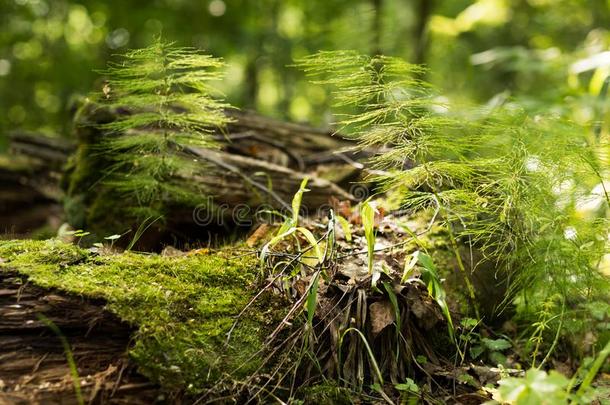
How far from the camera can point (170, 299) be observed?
7.29ft

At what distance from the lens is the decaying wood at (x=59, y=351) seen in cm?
186

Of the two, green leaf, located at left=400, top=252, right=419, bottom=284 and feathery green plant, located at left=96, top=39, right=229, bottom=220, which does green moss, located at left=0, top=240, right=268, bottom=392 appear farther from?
feathery green plant, located at left=96, top=39, right=229, bottom=220

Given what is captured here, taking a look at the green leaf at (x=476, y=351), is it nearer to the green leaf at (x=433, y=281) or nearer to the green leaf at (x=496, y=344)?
the green leaf at (x=496, y=344)

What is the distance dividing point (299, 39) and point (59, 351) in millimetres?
7568

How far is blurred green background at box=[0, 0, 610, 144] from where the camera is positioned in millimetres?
7164

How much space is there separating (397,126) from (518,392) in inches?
61.1

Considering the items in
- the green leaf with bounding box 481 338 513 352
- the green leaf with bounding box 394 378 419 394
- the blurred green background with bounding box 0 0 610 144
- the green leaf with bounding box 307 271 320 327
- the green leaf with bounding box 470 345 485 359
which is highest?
the blurred green background with bounding box 0 0 610 144

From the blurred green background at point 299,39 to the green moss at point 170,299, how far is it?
4.21 metres

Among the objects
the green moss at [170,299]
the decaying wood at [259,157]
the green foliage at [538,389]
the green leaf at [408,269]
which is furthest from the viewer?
the decaying wood at [259,157]

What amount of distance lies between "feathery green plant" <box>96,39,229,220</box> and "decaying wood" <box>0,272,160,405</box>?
1.34m

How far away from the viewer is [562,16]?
9.97 metres

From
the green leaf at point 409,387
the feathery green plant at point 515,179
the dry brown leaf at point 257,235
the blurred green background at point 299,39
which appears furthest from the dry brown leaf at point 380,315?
the blurred green background at point 299,39

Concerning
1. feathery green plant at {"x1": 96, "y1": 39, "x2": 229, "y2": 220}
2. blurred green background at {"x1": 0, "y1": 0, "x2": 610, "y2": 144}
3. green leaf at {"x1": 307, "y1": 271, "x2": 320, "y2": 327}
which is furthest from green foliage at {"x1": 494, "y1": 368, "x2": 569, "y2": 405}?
blurred green background at {"x1": 0, "y1": 0, "x2": 610, "y2": 144}

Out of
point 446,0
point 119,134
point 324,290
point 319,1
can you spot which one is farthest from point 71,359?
point 446,0
